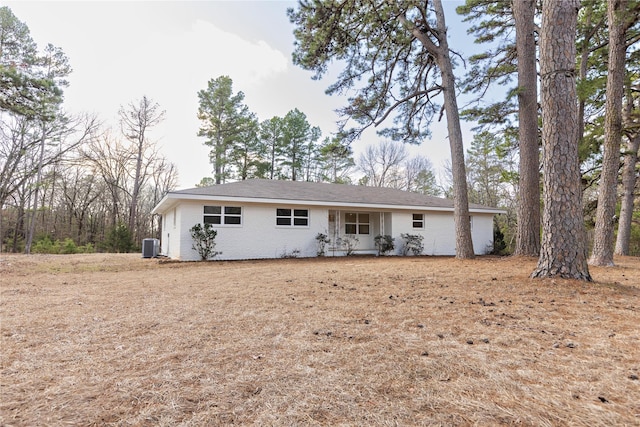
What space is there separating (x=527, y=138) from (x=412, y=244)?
6101mm

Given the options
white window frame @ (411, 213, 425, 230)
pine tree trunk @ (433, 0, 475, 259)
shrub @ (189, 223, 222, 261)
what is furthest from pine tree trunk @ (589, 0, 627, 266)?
shrub @ (189, 223, 222, 261)

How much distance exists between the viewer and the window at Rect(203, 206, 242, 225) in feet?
36.4

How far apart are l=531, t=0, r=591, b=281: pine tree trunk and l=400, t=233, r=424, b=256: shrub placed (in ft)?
27.8

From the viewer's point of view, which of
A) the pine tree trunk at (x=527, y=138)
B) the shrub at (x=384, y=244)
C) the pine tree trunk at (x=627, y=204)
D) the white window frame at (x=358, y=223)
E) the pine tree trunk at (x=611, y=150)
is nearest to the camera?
the pine tree trunk at (x=611, y=150)

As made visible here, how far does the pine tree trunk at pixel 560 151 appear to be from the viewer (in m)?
4.80

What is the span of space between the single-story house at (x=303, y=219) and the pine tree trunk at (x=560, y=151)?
8056 millimetres

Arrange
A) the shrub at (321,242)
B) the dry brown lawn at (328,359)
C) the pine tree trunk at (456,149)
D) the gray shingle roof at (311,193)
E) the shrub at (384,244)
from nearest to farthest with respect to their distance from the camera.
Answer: the dry brown lawn at (328,359)
the pine tree trunk at (456,149)
the gray shingle roof at (311,193)
the shrub at (321,242)
the shrub at (384,244)

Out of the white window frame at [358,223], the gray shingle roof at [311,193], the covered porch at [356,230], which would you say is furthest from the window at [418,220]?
the white window frame at [358,223]

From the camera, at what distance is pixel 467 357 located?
2.29 m

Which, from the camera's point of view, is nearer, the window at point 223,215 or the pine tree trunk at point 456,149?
the pine tree trunk at point 456,149

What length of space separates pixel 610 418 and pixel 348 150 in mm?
8797

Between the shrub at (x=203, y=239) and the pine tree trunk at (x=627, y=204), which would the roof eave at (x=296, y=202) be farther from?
the pine tree trunk at (x=627, y=204)

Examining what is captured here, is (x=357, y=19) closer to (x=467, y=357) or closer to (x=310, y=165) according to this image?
(x=467, y=357)

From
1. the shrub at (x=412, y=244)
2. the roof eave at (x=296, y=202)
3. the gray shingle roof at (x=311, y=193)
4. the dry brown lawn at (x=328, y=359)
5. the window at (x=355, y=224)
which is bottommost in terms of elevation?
the dry brown lawn at (x=328, y=359)
